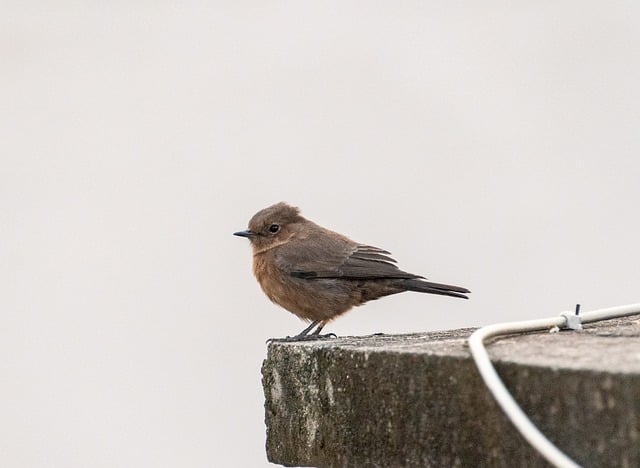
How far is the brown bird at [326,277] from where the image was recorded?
672 centimetres

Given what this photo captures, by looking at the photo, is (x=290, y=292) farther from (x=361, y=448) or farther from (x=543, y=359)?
(x=543, y=359)

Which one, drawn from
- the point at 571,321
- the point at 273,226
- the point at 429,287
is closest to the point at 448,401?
the point at 571,321

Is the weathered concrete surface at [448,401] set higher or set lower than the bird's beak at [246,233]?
lower

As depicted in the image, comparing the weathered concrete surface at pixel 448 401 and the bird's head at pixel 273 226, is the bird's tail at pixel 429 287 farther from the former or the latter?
the weathered concrete surface at pixel 448 401

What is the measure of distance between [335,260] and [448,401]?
4394 millimetres

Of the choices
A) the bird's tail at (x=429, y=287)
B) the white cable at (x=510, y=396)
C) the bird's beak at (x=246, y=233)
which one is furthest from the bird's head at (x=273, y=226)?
the white cable at (x=510, y=396)

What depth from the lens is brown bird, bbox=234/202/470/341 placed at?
6.72 metres

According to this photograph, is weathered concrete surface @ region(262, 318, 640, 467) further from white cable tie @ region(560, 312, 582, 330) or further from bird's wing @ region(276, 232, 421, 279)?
bird's wing @ region(276, 232, 421, 279)

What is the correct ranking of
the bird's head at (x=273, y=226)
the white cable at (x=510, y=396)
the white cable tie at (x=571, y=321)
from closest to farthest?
the white cable at (x=510, y=396), the white cable tie at (x=571, y=321), the bird's head at (x=273, y=226)

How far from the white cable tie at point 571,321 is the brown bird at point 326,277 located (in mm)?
3478

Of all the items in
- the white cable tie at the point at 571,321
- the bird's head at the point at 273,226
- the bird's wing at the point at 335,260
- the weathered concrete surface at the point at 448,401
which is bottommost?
the weathered concrete surface at the point at 448,401

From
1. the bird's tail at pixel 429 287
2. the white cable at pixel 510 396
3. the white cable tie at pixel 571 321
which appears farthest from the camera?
the bird's tail at pixel 429 287

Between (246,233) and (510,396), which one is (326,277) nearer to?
(246,233)

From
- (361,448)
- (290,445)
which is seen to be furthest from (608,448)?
(290,445)
